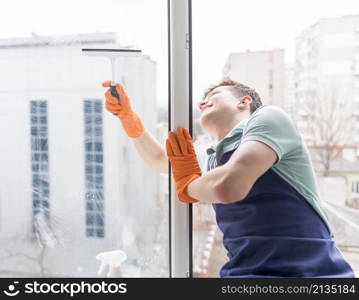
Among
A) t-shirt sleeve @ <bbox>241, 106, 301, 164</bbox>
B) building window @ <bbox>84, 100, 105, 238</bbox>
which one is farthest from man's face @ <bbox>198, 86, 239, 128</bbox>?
building window @ <bbox>84, 100, 105, 238</bbox>

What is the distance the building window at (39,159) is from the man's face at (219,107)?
58cm

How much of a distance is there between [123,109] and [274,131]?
531 millimetres

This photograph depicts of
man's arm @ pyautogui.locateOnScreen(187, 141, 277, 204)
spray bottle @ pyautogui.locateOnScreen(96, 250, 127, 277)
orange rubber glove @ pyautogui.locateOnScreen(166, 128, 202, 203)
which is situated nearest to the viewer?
man's arm @ pyautogui.locateOnScreen(187, 141, 277, 204)

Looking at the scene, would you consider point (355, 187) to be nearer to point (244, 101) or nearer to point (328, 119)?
point (328, 119)

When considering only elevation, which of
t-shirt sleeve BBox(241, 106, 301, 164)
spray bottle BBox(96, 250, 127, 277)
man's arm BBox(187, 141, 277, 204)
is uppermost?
t-shirt sleeve BBox(241, 106, 301, 164)

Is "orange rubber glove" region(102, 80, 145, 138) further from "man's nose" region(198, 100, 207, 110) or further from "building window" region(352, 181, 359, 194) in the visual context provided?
"building window" region(352, 181, 359, 194)

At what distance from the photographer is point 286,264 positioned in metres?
1.13

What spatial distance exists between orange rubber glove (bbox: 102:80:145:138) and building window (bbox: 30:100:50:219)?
24 cm

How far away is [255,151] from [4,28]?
100 cm

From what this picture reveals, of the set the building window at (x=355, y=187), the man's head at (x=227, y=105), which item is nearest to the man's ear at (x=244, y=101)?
the man's head at (x=227, y=105)

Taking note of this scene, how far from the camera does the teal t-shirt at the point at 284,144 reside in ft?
3.66

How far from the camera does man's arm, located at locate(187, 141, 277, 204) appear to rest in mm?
1087

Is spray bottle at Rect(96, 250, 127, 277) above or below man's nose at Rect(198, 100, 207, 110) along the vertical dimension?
below

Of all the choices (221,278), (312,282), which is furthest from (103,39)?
(312,282)
